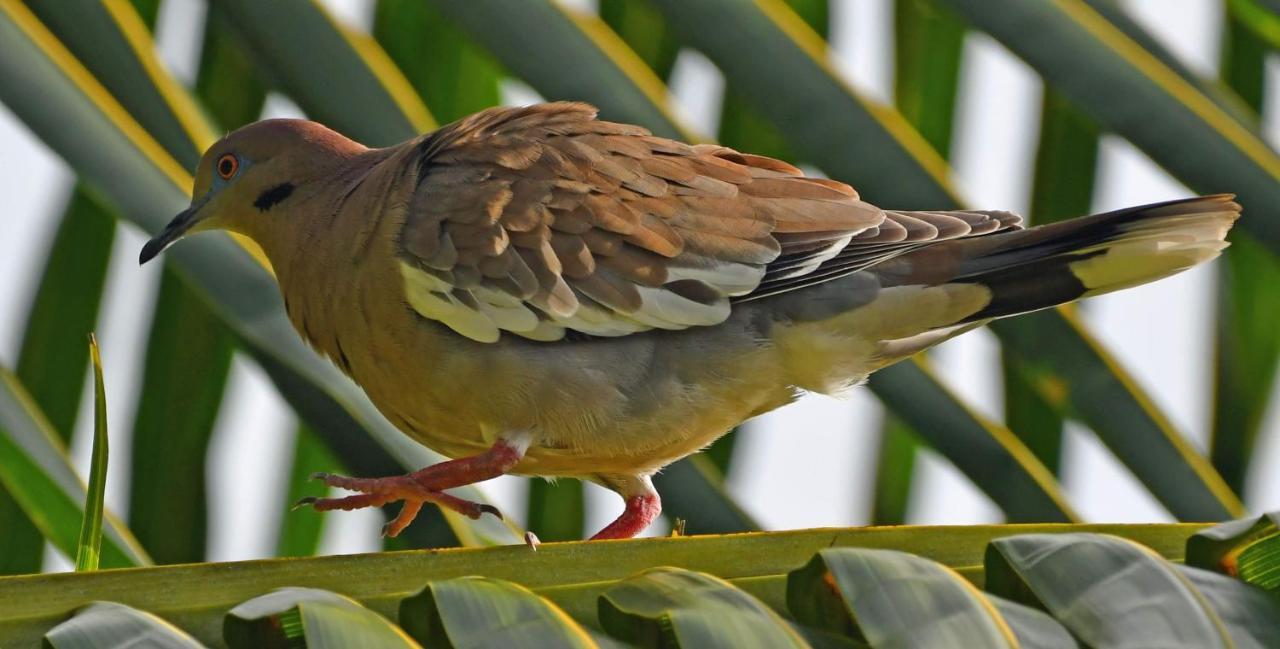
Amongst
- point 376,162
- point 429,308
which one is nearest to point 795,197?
point 429,308

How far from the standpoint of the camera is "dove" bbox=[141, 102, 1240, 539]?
230cm

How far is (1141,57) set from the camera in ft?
5.92

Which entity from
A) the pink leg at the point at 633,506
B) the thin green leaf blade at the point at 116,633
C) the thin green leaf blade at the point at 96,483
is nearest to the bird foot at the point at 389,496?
the pink leg at the point at 633,506

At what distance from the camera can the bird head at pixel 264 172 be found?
269 centimetres

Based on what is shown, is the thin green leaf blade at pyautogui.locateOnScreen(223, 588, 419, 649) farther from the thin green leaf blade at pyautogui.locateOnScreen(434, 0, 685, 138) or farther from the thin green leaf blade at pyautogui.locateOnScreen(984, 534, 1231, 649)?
the thin green leaf blade at pyautogui.locateOnScreen(434, 0, 685, 138)

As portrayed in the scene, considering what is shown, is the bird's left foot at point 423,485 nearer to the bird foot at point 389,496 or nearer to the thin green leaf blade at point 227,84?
the bird foot at point 389,496

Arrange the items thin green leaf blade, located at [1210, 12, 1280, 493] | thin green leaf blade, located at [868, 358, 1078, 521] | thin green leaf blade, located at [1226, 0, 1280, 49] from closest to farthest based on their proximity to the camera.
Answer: thin green leaf blade, located at [868, 358, 1078, 521] → thin green leaf blade, located at [1210, 12, 1280, 493] → thin green leaf blade, located at [1226, 0, 1280, 49]

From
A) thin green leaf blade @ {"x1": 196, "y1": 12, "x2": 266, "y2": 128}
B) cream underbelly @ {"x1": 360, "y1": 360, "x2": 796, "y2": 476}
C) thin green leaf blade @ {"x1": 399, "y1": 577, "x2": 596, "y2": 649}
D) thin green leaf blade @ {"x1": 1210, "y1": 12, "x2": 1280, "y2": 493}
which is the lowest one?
thin green leaf blade @ {"x1": 399, "y1": 577, "x2": 596, "y2": 649}

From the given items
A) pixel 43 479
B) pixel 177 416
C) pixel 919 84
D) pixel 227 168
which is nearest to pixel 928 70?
pixel 919 84

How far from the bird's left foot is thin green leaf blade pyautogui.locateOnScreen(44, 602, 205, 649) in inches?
36.7

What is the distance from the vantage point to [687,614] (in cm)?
105

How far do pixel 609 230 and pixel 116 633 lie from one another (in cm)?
145

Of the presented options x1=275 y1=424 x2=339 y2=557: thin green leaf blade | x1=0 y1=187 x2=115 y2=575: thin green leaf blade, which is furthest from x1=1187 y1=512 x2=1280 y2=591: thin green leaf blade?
x1=0 y1=187 x2=115 y2=575: thin green leaf blade

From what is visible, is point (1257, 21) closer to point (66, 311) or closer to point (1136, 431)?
point (1136, 431)
